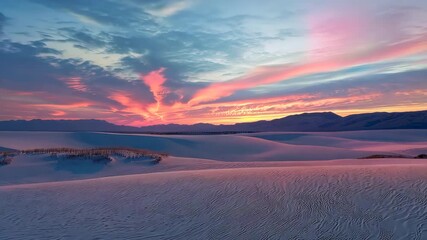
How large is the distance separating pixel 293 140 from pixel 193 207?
50743 mm

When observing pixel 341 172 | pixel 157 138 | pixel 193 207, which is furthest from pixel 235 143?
pixel 193 207

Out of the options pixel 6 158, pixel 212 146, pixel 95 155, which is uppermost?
pixel 212 146

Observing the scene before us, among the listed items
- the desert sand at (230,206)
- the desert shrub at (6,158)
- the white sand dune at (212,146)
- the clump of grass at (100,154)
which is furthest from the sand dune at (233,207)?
the white sand dune at (212,146)

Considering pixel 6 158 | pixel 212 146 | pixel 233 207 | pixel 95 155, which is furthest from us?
pixel 212 146

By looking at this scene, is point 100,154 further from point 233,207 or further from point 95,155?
point 233,207

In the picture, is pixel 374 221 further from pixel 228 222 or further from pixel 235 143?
pixel 235 143

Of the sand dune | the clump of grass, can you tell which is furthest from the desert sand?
the clump of grass

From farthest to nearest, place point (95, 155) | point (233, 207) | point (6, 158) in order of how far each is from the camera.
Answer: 1. point (95, 155)
2. point (6, 158)
3. point (233, 207)

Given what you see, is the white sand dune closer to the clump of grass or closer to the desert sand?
the clump of grass

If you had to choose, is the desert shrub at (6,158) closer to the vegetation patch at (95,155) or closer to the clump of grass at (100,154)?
the vegetation patch at (95,155)

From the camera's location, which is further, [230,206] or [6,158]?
[6,158]

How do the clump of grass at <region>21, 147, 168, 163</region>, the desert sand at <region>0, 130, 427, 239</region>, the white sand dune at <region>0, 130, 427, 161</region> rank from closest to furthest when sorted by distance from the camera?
1. the desert sand at <region>0, 130, 427, 239</region>
2. the clump of grass at <region>21, 147, 168, 163</region>
3. the white sand dune at <region>0, 130, 427, 161</region>

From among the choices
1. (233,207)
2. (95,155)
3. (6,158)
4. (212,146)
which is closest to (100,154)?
(95,155)

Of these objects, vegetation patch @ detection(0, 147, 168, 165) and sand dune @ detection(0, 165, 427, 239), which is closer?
sand dune @ detection(0, 165, 427, 239)
